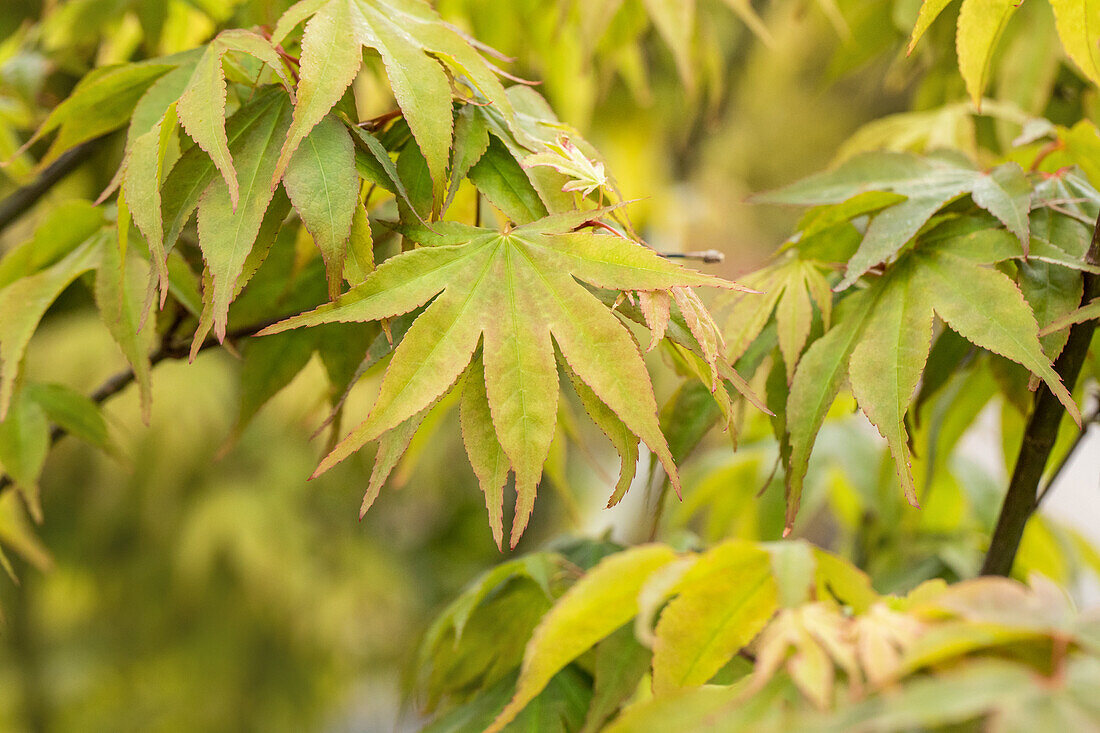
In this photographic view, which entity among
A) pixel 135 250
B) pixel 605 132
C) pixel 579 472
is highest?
pixel 135 250

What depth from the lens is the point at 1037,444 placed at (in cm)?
33

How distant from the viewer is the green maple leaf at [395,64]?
264mm

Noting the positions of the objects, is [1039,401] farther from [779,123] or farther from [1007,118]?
[779,123]

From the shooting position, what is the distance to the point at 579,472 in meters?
2.34

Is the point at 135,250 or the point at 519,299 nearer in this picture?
the point at 519,299

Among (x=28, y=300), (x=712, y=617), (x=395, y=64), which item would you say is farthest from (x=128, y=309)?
(x=712, y=617)

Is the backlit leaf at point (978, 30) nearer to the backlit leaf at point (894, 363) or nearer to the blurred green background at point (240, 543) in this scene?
the backlit leaf at point (894, 363)

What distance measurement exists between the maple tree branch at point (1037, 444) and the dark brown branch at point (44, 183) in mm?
492

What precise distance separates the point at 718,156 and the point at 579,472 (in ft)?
3.33

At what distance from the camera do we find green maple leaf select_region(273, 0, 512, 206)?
26 centimetres

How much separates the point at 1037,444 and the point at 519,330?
0.71 ft

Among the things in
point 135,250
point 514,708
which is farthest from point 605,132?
point 514,708

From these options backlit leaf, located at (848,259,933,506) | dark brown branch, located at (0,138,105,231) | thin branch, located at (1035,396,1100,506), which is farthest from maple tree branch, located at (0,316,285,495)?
thin branch, located at (1035,396,1100,506)

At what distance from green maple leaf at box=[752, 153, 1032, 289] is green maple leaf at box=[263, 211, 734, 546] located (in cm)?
9
